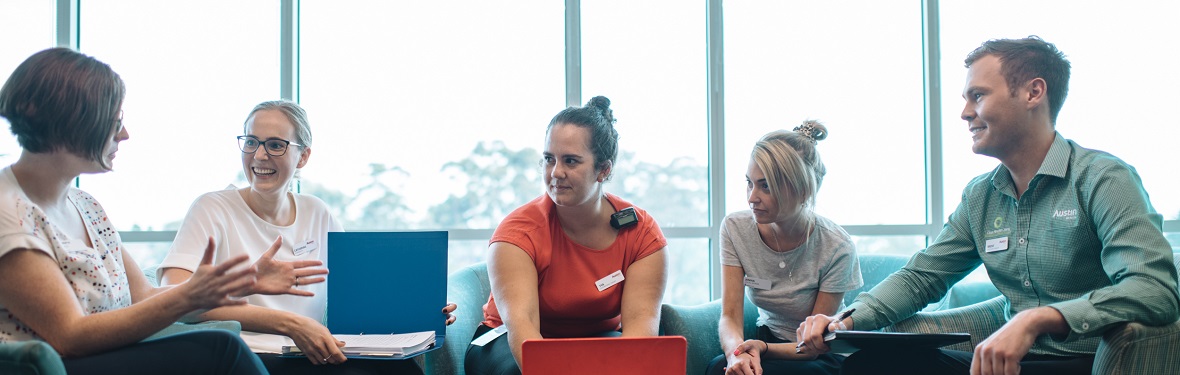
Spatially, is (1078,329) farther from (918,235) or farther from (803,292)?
(918,235)

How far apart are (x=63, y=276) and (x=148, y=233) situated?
2.31 m

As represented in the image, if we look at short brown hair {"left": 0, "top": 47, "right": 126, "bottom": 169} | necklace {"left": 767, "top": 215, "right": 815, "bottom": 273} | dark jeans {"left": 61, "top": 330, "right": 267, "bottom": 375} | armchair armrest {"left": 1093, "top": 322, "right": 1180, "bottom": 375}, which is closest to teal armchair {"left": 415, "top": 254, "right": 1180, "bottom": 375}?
armchair armrest {"left": 1093, "top": 322, "right": 1180, "bottom": 375}

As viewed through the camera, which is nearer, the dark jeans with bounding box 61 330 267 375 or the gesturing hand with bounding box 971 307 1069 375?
the dark jeans with bounding box 61 330 267 375

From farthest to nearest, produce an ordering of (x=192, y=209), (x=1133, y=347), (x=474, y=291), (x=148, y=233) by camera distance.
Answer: (x=148, y=233) < (x=474, y=291) < (x=192, y=209) < (x=1133, y=347)

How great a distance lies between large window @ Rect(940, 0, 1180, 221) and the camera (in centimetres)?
390

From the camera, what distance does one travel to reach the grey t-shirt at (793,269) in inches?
98.5

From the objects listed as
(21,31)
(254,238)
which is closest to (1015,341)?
(254,238)

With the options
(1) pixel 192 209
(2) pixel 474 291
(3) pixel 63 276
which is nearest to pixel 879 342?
(2) pixel 474 291

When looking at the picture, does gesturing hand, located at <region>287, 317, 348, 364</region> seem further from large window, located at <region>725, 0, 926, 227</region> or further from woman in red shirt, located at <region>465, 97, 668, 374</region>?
large window, located at <region>725, 0, 926, 227</region>

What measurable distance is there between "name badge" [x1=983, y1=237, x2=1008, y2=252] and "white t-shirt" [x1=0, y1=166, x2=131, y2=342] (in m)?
2.22

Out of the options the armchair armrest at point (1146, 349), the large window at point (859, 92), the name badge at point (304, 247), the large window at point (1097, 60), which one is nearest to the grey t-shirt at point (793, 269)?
the armchair armrest at point (1146, 349)

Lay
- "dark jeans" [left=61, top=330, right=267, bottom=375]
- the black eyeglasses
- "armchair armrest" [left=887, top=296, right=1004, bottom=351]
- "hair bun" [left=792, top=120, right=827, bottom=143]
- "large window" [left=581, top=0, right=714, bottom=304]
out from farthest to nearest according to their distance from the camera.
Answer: "large window" [left=581, top=0, right=714, bottom=304]
"hair bun" [left=792, top=120, right=827, bottom=143]
the black eyeglasses
"armchair armrest" [left=887, top=296, right=1004, bottom=351]
"dark jeans" [left=61, top=330, right=267, bottom=375]

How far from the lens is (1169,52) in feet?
12.9

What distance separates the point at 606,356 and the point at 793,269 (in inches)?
39.7
